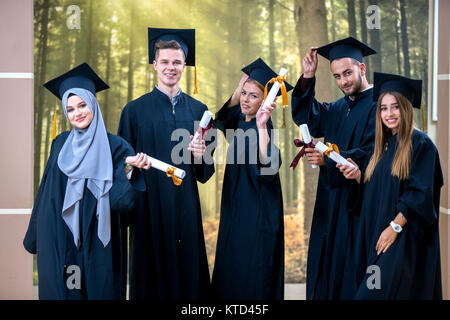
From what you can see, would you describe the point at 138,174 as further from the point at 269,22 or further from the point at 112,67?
the point at 269,22

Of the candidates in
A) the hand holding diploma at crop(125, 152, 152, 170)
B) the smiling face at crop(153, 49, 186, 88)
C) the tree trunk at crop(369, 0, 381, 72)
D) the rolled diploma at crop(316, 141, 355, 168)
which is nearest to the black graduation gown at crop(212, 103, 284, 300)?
the rolled diploma at crop(316, 141, 355, 168)

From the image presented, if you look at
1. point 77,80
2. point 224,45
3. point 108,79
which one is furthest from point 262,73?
point 108,79

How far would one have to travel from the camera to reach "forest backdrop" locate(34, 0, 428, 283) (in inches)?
259

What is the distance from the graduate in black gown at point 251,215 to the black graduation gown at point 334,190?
1.02ft

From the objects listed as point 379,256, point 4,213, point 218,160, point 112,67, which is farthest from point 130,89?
point 379,256

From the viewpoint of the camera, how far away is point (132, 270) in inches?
185

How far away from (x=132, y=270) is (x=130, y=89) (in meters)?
2.77

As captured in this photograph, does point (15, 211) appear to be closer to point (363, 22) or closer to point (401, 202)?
point (401, 202)

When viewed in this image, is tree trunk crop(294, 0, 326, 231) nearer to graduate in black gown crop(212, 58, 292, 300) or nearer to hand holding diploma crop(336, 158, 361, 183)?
graduate in black gown crop(212, 58, 292, 300)

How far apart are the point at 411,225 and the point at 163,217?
1976mm

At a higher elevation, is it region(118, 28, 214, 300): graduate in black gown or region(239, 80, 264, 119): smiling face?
region(239, 80, 264, 119): smiling face

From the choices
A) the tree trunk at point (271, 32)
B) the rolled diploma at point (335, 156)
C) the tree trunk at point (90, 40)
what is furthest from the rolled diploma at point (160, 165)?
the tree trunk at point (271, 32)

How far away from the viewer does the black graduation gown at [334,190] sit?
14.9ft

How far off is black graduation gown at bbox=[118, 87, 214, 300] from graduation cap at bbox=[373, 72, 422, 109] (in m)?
1.56
